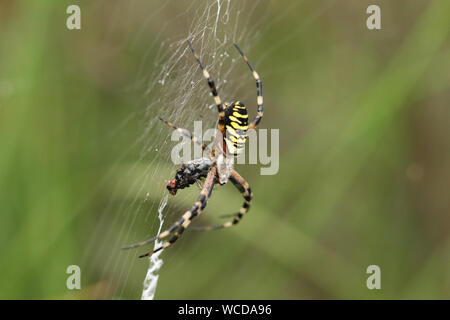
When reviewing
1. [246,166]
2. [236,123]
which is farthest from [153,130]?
[246,166]

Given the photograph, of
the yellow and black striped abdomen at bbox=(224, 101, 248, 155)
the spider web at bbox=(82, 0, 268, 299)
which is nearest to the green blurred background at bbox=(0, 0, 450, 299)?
the spider web at bbox=(82, 0, 268, 299)

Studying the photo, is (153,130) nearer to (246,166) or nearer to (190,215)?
(190,215)

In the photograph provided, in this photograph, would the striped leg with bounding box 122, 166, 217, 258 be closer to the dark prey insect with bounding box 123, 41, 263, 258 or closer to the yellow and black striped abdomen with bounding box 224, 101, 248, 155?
the dark prey insect with bounding box 123, 41, 263, 258

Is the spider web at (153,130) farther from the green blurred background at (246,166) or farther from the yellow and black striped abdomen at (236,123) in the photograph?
the yellow and black striped abdomen at (236,123)

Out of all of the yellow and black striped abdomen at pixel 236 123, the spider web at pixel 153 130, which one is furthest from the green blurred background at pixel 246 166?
the yellow and black striped abdomen at pixel 236 123

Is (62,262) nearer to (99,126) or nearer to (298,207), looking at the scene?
(99,126)
